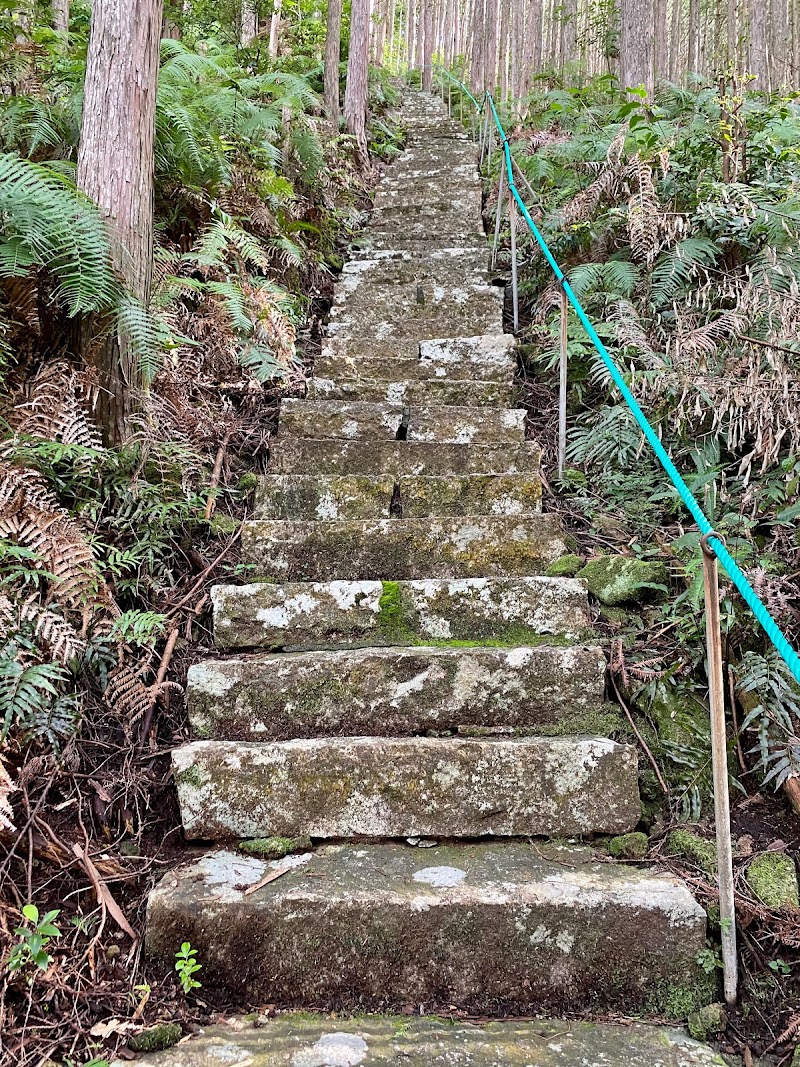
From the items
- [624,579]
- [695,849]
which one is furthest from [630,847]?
[624,579]

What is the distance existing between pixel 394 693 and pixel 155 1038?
114 cm

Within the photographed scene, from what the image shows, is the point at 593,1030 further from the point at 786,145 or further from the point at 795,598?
the point at 786,145

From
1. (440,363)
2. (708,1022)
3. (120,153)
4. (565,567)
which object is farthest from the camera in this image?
(440,363)

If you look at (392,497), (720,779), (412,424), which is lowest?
(720,779)

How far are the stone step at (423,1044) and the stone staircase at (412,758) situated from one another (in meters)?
0.08

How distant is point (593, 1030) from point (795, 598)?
1.50 metres

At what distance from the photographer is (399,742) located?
2.15 metres

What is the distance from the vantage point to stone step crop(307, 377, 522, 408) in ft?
13.4

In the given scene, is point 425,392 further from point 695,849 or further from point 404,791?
point 695,849

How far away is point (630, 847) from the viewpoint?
2010 millimetres

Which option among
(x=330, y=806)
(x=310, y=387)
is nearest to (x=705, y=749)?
(x=330, y=806)

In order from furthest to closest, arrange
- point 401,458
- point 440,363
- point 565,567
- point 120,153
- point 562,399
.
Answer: point 440,363, point 401,458, point 562,399, point 120,153, point 565,567

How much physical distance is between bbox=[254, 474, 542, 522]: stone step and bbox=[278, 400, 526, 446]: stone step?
507mm

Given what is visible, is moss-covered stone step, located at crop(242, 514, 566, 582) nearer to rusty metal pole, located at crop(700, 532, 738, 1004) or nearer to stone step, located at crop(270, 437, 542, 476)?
stone step, located at crop(270, 437, 542, 476)
